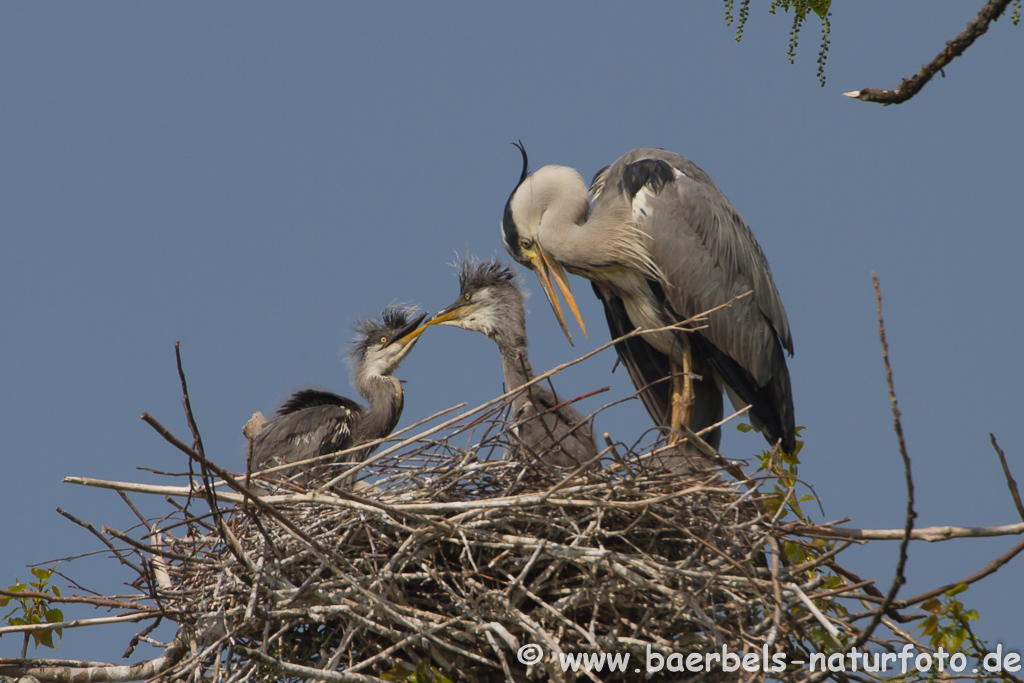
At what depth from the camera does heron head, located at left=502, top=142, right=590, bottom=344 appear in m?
5.48

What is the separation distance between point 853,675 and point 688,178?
9.29 feet

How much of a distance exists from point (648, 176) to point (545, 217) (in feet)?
1.92

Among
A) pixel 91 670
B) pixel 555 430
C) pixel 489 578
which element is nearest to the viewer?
pixel 489 578

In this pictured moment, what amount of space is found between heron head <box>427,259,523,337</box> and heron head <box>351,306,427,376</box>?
0.23 metres

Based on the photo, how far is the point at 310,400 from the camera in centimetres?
548

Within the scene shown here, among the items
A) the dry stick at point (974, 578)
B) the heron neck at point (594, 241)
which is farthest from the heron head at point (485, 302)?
the dry stick at point (974, 578)

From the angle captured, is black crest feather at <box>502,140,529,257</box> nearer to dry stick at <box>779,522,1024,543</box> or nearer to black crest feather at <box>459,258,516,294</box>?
black crest feather at <box>459,258,516,294</box>

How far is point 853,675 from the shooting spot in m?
3.25

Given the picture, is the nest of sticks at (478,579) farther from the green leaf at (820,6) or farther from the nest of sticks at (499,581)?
the green leaf at (820,6)

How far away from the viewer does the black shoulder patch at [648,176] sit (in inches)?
209

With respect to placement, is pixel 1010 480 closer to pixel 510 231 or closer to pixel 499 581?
pixel 499 581

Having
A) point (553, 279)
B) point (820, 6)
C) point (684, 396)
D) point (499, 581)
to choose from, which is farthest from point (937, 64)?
point (553, 279)

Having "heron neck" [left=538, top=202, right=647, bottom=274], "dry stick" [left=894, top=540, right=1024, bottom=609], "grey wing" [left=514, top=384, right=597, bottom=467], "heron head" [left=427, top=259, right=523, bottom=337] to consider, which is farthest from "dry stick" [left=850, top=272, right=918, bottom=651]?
"heron head" [left=427, top=259, right=523, bottom=337]

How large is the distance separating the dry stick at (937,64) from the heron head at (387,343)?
3544 millimetres
